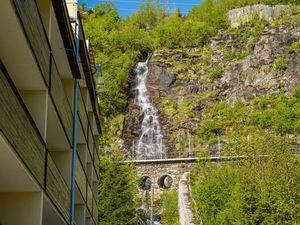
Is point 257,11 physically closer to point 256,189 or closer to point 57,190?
point 256,189

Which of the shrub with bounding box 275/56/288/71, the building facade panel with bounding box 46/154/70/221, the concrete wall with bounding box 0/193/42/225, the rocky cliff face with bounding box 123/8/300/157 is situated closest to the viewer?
the concrete wall with bounding box 0/193/42/225

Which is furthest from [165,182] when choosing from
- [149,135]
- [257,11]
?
[257,11]

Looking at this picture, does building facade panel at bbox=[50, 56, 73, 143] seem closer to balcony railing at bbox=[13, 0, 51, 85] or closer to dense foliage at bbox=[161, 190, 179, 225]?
balcony railing at bbox=[13, 0, 51, 85]

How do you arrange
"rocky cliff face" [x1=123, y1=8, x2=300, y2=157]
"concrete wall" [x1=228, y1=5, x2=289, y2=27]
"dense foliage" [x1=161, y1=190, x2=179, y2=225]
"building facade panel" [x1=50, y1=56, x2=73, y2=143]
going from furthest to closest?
"concrete wall" [x1=228, y1=5, x2=289, y2=27] → "rocky cliff face" [x1=123, y1=8, x2=300, y2=157] → "dense foliage" [x1=161, y1=190, x2=179, y2=225] → "building facade panel" [x1=50, y1=56, x2=73, y2=143]

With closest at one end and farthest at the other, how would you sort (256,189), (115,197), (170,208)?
(256,189), (115,197), (170,208)

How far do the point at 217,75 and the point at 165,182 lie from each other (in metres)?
17.9

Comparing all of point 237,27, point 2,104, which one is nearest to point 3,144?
point 2,104

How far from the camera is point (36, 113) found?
12227 mm

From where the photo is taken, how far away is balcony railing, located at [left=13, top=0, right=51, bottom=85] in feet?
32.2

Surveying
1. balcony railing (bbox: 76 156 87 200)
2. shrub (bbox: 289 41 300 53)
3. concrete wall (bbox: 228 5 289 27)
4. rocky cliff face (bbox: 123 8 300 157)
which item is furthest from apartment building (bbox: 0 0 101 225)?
concrete wall (bbox: 228 5 289 27)

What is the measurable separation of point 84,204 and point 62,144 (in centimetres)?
520

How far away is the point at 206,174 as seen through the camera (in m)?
51.9

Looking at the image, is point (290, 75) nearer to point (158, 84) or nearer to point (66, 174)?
point (158, 84)

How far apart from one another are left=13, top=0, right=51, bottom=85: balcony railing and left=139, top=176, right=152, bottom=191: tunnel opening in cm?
4475
